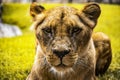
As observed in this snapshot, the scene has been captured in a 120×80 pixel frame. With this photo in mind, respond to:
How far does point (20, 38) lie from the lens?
249 centimetres

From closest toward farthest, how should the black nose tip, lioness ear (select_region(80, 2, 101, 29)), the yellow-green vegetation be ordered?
the black nose tip
lioness ear (select_region(80, 2, 101, 29))
the yellow-green vegetation

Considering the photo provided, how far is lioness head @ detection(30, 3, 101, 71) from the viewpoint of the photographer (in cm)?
173

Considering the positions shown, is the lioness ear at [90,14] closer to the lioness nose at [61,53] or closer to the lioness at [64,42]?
the lioness at [64,42]

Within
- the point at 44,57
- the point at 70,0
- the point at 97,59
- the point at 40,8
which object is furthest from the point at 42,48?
the point at 70,0

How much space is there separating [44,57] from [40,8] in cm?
22

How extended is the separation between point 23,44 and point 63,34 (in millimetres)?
666

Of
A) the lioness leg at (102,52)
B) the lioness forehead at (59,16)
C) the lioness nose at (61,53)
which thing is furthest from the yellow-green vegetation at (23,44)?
the lioness nose at (61,53)

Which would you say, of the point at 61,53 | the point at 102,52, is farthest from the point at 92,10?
the point at 102,52

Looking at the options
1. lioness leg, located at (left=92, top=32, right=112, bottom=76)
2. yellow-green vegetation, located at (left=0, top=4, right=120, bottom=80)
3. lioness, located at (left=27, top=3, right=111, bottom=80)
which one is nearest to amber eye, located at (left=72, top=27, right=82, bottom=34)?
lioness, located at (left=27, top=3, right=111, bottom=80)

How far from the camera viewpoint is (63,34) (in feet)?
5.82

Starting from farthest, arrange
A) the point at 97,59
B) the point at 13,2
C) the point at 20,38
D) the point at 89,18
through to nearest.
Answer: the point at 13,2, the point at 20,38, the point at 97,59, the point at 89,18

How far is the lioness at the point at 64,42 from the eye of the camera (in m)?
1.75

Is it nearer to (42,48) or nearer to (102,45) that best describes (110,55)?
(102,45)

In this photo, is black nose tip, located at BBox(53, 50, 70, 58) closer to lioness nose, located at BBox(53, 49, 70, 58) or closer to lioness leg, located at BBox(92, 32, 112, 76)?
lioness nose, located at BBox(53, 49, 70, 58)
